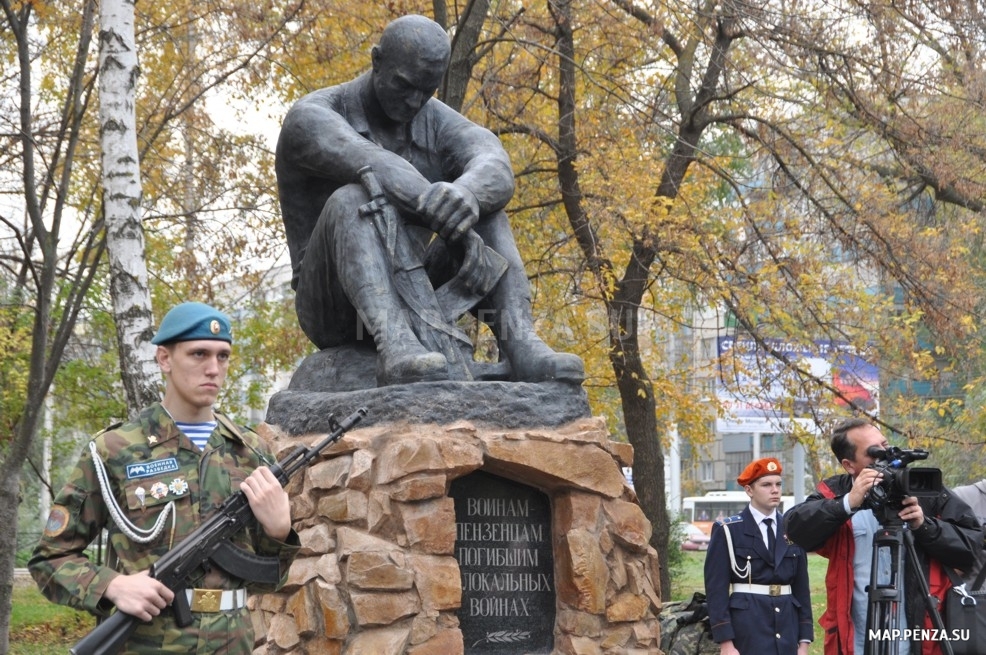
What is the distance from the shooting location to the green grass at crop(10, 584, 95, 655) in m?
11.8

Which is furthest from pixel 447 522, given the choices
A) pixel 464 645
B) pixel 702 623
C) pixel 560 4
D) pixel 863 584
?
pixel 560 4

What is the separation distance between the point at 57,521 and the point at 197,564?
36cm

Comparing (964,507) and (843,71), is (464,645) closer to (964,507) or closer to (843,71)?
(964,507)

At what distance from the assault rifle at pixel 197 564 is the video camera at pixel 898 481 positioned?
2747 millimetres

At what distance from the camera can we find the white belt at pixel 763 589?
6.01 metres

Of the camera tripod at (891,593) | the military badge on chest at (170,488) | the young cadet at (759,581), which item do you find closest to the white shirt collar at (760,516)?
the young cadet at (759,581)

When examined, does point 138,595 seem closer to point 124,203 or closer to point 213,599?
point 213,599

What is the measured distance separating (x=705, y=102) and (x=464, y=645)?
8.51m

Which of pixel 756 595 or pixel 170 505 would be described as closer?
pixel 170 505

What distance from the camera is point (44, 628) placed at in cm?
1376

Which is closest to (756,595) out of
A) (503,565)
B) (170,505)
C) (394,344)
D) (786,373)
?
(503,565)

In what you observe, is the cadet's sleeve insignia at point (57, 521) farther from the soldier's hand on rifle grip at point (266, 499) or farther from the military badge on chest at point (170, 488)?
the soldier's hand on rifle grip at point (266, 499)

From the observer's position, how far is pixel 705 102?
1298 centimetres

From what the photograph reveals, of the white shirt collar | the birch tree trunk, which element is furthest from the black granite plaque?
the birch tree trunk
